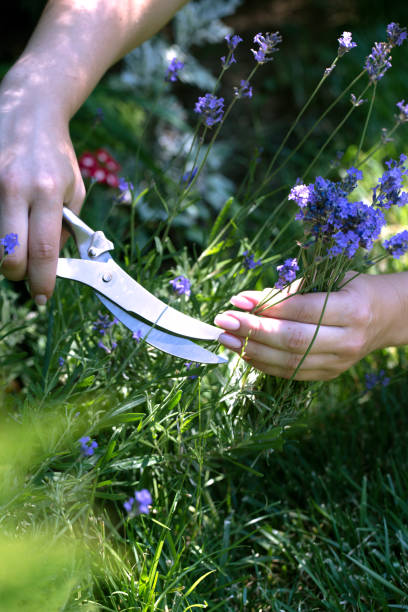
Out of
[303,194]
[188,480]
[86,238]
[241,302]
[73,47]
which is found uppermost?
[73,47]

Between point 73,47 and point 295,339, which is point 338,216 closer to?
point 295,339

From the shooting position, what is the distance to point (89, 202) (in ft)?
9.37

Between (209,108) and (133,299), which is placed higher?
(209,108)

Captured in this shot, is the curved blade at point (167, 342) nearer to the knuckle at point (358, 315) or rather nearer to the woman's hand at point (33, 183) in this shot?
the woman's hand at point (33, 183)

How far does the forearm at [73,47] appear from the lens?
4.05ft

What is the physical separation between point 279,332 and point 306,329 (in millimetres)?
55

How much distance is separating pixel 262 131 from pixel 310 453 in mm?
2485

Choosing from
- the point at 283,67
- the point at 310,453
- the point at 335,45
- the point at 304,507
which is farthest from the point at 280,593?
the point at 335,45

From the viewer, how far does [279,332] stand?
1.14m

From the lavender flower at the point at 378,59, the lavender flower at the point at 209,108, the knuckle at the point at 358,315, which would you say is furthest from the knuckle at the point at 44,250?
the lavender flower at the point at 378,59

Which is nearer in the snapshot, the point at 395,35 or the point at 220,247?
the point at 395,35

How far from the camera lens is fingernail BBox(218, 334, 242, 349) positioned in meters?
1.18

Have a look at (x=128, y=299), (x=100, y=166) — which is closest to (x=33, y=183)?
(x=128, y=299)

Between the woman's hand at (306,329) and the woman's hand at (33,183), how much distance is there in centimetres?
38
